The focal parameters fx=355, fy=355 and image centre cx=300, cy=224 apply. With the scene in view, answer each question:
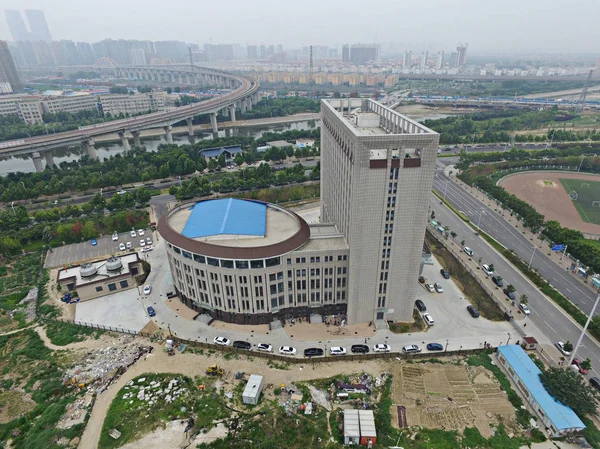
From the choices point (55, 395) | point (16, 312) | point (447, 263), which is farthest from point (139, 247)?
point (447, 263)

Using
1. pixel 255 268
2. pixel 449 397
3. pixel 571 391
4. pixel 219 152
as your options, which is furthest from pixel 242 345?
pixel 219 152

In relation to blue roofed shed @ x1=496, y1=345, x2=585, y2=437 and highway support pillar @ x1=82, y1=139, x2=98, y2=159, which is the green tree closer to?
blue roofed shed @ x1=496, y1=345, x2=585, y2=437

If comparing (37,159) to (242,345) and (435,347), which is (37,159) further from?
(435,347)

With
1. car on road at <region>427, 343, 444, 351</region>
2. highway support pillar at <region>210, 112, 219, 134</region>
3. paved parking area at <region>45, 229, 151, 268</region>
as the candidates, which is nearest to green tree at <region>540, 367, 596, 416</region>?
car on road at <region>427, 343, 444, 351</region>

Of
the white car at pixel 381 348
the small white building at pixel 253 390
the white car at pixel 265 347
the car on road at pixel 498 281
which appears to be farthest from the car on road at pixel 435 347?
the small white building at pixel 253 390

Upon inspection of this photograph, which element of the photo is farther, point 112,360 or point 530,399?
point 112,360

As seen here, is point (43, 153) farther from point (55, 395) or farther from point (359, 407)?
point (359, 407)
